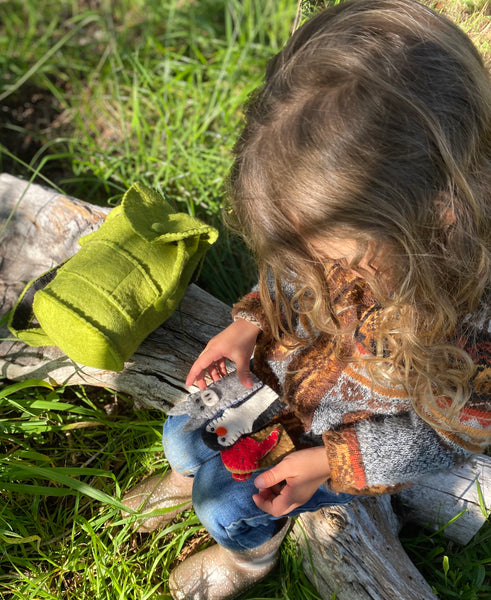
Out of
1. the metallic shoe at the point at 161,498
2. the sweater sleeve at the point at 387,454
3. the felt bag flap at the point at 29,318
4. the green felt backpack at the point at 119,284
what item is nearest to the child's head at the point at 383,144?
the sweater sleeve at the point at 387,454

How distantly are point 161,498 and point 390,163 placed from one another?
117cm

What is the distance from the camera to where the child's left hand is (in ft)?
3.81

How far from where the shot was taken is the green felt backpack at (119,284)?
132 centimetres

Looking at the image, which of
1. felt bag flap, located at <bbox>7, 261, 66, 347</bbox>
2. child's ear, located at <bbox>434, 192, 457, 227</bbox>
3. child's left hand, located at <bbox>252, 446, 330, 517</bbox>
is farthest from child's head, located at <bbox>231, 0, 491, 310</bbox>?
felt bag flap, located at <bbox>7, 261, 66, 347</bbox>

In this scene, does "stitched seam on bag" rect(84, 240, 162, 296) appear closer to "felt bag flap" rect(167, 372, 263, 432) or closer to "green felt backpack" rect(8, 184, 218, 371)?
"green felt backpack" rect(8, 184, 218, 371)

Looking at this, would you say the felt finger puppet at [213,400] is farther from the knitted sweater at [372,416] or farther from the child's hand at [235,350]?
the knitted sweater at [372,416]

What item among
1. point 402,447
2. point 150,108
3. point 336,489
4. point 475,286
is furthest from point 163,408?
point 150,108

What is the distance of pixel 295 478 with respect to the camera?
3.84 ft

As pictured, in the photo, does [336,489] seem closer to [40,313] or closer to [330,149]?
[330,149]

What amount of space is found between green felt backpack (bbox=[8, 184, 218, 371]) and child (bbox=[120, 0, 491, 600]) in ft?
0.97

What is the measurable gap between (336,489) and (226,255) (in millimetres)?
1111

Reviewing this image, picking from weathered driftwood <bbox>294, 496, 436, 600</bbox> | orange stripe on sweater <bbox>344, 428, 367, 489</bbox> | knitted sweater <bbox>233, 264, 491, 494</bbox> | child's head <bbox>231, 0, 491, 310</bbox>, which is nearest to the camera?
child's head <bbox>231, 0, 491, 310</bbox>

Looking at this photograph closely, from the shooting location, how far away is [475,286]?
960 millimetres

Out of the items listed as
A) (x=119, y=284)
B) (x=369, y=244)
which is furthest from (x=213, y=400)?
(x=369, y=244)
